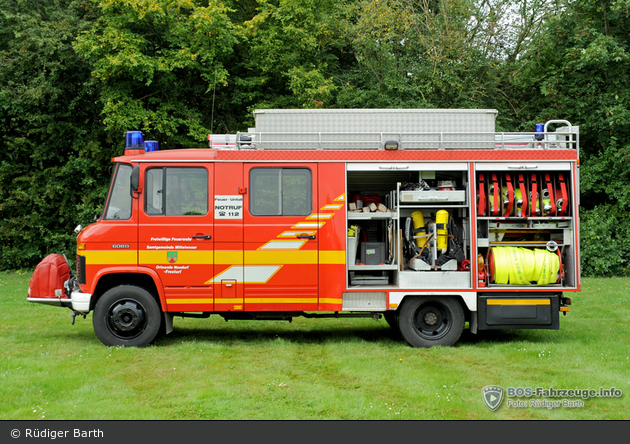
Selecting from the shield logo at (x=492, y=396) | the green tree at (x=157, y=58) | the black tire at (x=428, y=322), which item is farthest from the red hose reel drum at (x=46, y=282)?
the green tree at (x=157, y=58)

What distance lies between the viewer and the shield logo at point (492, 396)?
236 inches

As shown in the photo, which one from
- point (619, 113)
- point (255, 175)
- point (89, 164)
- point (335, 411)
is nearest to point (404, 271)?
point (255, 175)

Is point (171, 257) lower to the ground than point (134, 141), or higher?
lower

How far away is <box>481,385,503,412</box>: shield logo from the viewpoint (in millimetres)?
6004

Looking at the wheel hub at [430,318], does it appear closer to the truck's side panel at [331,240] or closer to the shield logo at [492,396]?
the truck's side panel at [331,240]

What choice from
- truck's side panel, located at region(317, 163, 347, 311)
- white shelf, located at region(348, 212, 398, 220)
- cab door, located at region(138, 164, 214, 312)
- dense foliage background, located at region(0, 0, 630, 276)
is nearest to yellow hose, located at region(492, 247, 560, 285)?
white shelf, located at region(348, 212, 398, 220)

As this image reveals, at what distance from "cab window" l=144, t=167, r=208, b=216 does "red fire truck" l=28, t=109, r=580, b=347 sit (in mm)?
20

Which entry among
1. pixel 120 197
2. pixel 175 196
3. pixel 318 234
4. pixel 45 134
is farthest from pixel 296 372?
pixel 45 134

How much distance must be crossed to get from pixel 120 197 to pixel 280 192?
2.31 metres

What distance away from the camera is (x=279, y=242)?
28.5 ft

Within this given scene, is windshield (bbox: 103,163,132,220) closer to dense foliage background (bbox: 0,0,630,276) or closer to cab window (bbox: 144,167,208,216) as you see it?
cab window (bbox: 144,167,208,216)

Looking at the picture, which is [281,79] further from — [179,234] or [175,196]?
[179,234]

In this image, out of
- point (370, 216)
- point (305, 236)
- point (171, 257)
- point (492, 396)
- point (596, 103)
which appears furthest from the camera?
point (596, 103)

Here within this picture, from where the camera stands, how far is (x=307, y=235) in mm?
8703
